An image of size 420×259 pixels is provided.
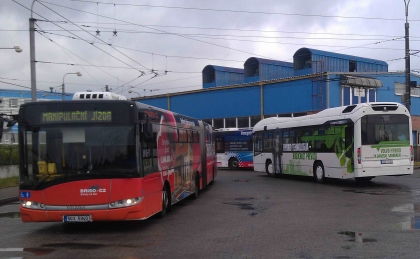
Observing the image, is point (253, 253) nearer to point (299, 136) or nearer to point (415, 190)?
point (415, 190)

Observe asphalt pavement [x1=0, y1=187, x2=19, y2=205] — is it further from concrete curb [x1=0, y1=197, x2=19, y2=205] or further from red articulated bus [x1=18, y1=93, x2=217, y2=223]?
red articulated bus [x1=18, y1=93, x2=217, y2=223]

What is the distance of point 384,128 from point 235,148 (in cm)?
1664

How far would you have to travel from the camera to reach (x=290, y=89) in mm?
40719

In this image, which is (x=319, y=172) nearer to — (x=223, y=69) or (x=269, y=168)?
(x=269, y=168)

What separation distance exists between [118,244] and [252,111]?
35.1 m

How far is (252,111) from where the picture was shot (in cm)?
4428

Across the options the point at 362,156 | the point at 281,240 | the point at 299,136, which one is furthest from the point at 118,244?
the point at 299,136

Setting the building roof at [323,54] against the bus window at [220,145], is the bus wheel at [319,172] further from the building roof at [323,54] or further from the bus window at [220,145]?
the building roof at [323,54]

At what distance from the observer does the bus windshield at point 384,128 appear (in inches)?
759

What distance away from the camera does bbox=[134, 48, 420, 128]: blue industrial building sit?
126 ft

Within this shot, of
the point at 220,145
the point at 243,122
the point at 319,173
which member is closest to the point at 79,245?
the point at 319,173

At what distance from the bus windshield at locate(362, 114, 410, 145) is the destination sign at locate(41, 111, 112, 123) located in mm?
11671

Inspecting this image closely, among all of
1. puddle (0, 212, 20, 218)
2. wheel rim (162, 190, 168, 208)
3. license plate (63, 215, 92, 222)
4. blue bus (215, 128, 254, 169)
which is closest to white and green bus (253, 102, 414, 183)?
wheel rim (162, 190, 168, 208)

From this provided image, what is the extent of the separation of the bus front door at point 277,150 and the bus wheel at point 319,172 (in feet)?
11.3
